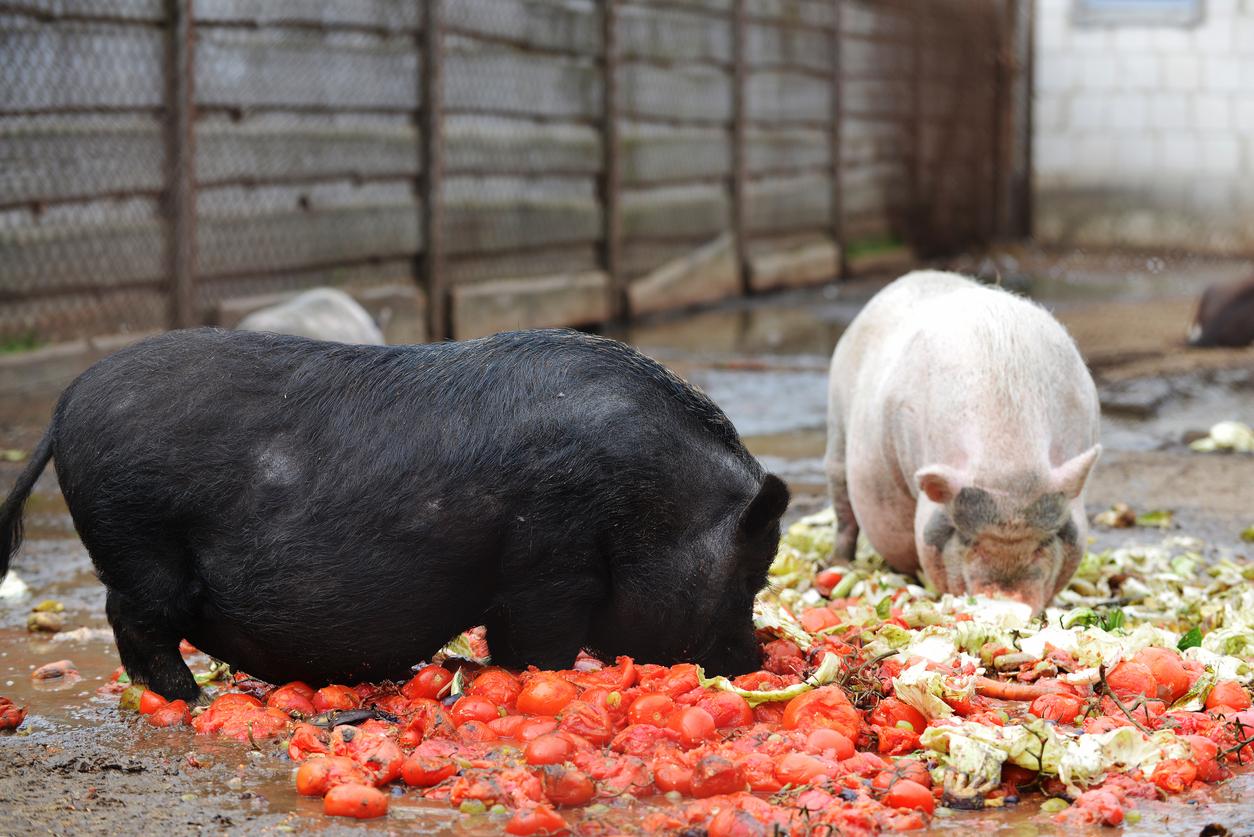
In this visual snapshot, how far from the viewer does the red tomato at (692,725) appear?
3605mm

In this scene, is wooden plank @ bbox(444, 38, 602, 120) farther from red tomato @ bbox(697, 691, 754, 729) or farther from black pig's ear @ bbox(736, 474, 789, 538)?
red tomato @ bbox(697, 691, 754, 729)

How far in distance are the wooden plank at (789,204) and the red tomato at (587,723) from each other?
11.3m

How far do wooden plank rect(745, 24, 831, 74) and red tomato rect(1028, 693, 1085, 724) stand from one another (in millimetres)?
11210

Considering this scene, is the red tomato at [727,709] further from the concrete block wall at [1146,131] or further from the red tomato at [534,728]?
the concrete block wall at [1146,131]

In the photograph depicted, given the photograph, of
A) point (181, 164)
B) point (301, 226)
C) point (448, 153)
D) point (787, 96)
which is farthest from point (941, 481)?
point (787, 96)

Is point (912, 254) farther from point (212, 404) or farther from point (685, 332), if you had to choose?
point (212, 404)

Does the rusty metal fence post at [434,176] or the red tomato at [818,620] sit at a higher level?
the rusty metal fence post at [434,176]

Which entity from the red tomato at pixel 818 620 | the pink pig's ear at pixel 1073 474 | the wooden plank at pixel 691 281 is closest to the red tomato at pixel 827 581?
the red tomato at pixel 818 620

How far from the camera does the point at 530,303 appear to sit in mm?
11578

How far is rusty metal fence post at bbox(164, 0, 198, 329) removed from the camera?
8.73 m

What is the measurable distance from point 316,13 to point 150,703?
258 inches

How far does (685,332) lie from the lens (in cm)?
1237

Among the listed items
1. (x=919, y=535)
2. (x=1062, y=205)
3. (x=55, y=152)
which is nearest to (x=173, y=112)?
(x=55, y=152)

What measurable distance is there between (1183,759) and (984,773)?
440 mm
